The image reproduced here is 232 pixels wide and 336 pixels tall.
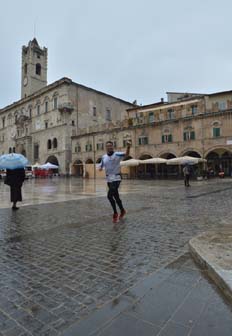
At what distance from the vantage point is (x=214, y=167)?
31.9 m

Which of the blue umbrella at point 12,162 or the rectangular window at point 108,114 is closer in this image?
the blue umbrella at point 12,162

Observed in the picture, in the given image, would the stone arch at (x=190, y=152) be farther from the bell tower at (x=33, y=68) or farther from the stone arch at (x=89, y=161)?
the bell tower at (x=33, y=68)

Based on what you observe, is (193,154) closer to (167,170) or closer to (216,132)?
(167,170)

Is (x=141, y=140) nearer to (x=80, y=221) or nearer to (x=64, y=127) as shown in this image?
(x=64, y=127)

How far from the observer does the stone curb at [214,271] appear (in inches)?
95.1

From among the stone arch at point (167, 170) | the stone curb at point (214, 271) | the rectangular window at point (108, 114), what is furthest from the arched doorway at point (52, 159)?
the stone curb at point (214, 271)

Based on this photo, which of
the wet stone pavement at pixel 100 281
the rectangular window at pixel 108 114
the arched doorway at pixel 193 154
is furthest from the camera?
the rectangular window at pixel 108 114

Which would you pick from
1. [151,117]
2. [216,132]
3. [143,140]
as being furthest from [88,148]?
[216,132]

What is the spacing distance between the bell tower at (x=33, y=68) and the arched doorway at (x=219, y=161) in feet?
153

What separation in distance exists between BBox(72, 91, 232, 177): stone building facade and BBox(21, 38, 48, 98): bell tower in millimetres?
30185

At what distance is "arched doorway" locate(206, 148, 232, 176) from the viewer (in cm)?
3055

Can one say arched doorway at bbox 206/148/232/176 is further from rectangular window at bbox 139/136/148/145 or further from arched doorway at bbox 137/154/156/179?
rectangular window at bbox 139/136/148/145

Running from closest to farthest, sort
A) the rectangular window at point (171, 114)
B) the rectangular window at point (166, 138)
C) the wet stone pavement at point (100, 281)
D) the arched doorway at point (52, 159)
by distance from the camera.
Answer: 1. the wet stone pavement at point (100, 281)
2. the rectangular window at point (166, 138)
3. the rectangular window at point (171, 114)
4. the arched doorway at point (52, 159)

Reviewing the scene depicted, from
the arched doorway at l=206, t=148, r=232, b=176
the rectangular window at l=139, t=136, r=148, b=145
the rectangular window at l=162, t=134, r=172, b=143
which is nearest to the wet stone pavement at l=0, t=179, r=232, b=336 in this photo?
the arched doorway at l=206, t=148, r=232, b=176
